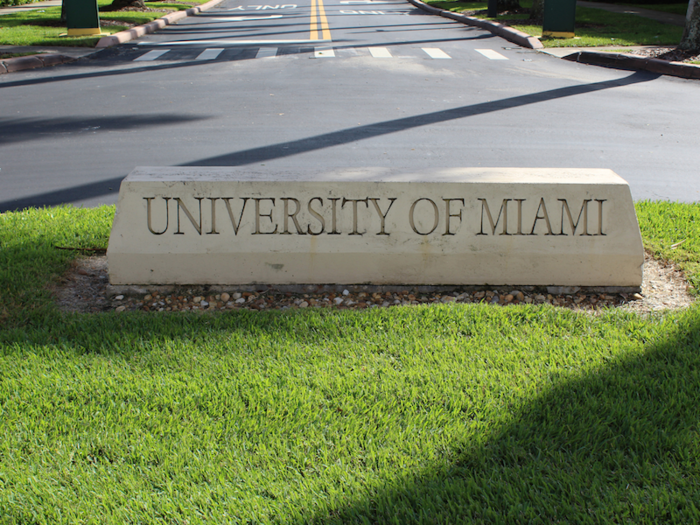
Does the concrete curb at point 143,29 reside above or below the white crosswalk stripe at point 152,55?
above

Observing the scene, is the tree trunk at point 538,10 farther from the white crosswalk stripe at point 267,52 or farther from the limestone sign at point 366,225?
the limestone sign at point 366,225

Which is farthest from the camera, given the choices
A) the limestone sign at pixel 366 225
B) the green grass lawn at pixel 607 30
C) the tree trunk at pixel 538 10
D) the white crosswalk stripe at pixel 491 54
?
the tree trunk at pixel 538 10

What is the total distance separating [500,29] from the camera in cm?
1828

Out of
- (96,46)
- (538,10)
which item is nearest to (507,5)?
(538,10)

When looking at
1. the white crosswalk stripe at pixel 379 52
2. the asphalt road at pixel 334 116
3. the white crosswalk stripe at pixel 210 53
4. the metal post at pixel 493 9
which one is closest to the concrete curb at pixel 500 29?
the metal post at pixel 493 9

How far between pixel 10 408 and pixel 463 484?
1.88 meters

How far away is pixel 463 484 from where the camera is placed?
7.65 feet

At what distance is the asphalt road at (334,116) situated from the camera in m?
6.61

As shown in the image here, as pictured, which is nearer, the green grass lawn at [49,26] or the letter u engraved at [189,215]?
the letter u engraved at [189,215]

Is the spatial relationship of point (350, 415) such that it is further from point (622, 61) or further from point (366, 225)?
point (622, 61)

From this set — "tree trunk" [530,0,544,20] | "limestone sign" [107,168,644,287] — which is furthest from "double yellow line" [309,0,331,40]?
"limestone sign" [107,168,644,287]

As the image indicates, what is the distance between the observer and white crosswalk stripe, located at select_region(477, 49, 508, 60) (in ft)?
45.2

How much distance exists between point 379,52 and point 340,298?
39.0 ft

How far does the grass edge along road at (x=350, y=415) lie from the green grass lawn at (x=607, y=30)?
1315cm
